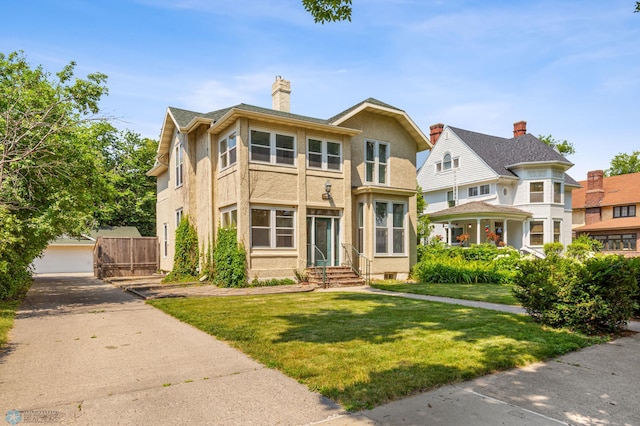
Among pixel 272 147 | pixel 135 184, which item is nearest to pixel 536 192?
pixel 272 147

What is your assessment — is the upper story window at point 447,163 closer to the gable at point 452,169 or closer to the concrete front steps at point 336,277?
the gable at point 452,169

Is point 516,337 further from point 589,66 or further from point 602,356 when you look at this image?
point 589,66

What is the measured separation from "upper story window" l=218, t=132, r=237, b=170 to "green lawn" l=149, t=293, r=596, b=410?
678cm

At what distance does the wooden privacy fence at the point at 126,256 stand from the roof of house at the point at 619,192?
35.7 metres

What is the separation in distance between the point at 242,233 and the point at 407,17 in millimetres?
8708

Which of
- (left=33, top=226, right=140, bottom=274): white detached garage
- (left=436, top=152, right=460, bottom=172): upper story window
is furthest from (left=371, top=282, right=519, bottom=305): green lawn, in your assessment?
(left=33, top=226, right=140, bottom=274): white detached garage

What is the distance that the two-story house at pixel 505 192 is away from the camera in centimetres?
2659

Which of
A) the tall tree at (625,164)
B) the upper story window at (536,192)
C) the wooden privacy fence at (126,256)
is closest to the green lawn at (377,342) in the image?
the wooden privacy fence at (126,256)

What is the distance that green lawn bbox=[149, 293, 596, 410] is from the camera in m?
4.45

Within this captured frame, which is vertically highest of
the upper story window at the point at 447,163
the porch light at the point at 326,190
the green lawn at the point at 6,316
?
the upper story window at the point at 447,163

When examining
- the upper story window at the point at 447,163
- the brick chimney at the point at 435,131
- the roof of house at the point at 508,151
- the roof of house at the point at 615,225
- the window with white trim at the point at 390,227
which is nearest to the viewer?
the window with white trim at the point at 390,227

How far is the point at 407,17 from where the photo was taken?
880 centimetres

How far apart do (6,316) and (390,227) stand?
13030 millimetres

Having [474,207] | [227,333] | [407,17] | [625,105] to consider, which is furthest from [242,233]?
[474,207]
